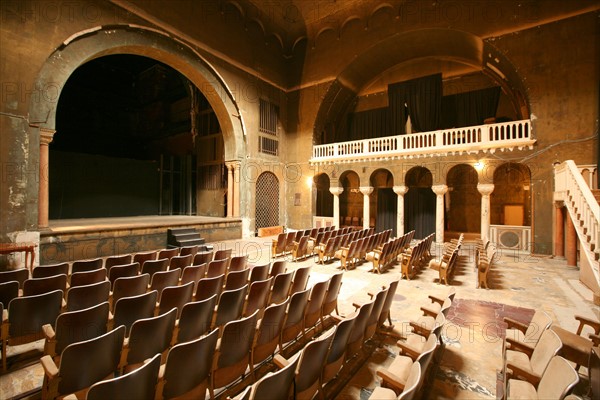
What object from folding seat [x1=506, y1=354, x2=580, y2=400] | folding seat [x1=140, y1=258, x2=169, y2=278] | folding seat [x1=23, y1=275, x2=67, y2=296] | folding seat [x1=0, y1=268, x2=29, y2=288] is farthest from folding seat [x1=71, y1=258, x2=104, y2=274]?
folding seat [x1=506, y1=354, x2=580, y2=400]

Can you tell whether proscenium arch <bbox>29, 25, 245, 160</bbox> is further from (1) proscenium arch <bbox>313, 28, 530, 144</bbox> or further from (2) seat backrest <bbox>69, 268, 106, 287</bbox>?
(2) seat backrest <bbox>69, 268, 106, 287</bbox>

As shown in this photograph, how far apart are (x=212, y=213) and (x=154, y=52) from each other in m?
8.10

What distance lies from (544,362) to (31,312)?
493cm

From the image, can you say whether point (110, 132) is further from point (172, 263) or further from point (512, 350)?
point (512, 350)

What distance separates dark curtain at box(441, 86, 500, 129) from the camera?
43.5ft

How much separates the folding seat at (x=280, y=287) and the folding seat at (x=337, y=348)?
65.5 inches

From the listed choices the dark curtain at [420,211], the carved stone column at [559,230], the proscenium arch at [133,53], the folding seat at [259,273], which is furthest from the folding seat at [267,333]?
the dark curtain at [420,211]

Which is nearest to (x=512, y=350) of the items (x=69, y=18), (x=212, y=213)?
(x=69, y=18)

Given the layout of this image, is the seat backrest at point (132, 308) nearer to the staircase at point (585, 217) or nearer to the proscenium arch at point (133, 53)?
the staircase at point (585, 217)

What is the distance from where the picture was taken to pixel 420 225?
13.9 metres

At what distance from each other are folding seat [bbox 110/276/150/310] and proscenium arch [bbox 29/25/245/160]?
6.52 m

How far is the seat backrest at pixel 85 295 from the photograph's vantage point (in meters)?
3.22

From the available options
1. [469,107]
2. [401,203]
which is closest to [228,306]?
[401,203]

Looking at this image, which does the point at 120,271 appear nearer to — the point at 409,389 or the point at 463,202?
the point at 409,389
